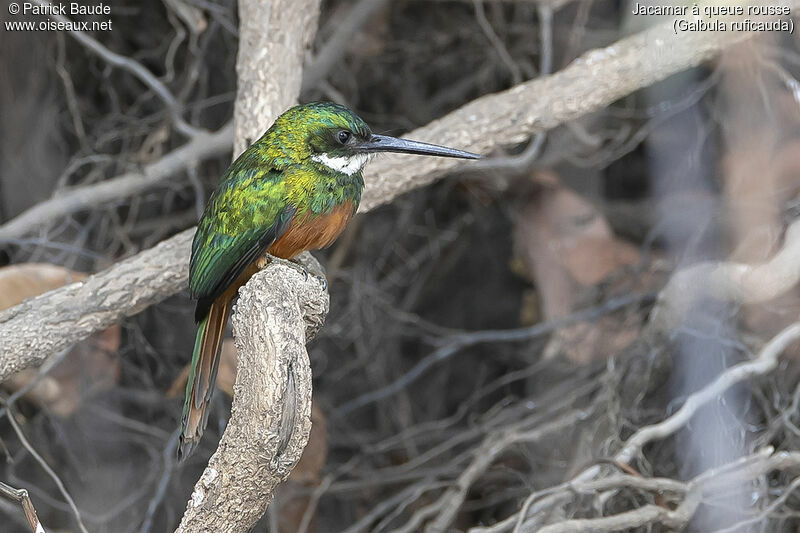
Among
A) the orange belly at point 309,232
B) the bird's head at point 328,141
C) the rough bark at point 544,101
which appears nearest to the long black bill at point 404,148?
the bird's head at point 328,141

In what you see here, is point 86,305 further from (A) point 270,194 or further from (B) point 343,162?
(B) point 343,162

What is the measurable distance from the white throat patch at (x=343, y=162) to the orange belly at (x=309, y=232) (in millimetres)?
69

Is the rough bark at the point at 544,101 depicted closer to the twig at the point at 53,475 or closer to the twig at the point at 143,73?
the twig at the point at 143,73

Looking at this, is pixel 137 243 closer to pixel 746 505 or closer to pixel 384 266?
pixel 384 266

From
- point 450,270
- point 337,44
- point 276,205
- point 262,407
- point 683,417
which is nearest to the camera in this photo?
point 262,407

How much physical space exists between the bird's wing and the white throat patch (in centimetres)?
10

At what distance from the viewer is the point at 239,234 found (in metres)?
1.83

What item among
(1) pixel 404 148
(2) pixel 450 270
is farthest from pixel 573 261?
(1) pixel 404 148

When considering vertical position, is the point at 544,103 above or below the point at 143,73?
below

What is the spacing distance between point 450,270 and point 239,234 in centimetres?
174

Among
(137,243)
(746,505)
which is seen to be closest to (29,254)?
(137,243)

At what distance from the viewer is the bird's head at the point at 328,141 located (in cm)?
186

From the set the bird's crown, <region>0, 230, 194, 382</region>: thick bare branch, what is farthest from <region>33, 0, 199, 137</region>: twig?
the bird's crown

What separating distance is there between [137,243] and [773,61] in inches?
76.3
